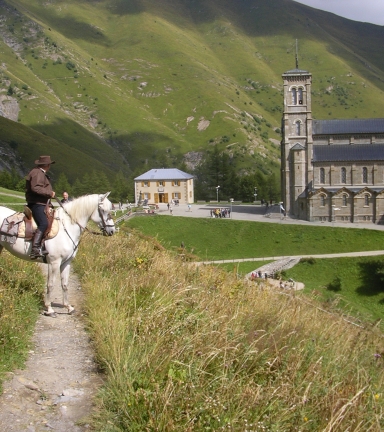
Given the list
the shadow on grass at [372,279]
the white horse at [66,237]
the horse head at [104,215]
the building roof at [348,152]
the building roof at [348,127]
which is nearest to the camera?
the white horse at [66,237]

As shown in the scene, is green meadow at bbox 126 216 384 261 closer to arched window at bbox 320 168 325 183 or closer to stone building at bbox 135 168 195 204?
arched window at bbox 320 168 325 183

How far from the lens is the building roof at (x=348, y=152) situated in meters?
74.0

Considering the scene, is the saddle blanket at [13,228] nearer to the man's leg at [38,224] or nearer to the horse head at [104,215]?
the man's leg at [38,224]

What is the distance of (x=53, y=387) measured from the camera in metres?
6.66

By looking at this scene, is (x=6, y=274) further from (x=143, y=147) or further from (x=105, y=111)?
(x=105, y=111)

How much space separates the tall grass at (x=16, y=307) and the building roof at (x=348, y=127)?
231ft

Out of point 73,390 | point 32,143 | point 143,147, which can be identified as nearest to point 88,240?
point 73,390

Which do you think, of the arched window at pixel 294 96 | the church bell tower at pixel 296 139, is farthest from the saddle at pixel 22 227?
the arched window at pixel 294 96

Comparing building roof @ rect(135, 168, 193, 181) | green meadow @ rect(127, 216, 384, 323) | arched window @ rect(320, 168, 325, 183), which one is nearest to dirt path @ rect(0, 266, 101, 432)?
green meadow @ rect(127, 216, 384, 323)

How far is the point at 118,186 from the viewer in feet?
320

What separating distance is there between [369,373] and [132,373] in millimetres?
3218

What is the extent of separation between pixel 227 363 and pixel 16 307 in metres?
4.76

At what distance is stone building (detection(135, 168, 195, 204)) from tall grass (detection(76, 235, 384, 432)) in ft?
276

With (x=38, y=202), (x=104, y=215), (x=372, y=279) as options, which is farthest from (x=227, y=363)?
(x=372, y=279)
